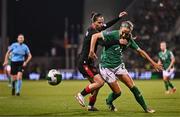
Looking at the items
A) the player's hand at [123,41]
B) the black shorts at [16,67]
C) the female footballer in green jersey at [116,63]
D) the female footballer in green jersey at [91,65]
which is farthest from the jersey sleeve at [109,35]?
the black shorts at [16,67]

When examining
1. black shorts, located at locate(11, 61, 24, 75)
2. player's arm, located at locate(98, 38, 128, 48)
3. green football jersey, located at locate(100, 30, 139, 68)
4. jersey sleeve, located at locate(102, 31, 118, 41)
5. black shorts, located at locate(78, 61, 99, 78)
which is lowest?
black shorts, located at locate(11, 61, 24, 75)

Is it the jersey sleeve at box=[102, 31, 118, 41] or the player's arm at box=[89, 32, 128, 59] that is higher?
the jersey sleeve at box=[102, 31, 118, 41]

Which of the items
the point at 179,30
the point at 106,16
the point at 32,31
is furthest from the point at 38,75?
the point at 32,31

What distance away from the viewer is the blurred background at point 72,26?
44.7 m

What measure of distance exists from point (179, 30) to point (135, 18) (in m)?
4.41

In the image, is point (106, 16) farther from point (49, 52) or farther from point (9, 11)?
point (49, 52)

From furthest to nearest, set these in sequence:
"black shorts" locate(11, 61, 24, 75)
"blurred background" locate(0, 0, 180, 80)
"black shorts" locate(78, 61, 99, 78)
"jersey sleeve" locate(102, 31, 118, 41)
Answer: "blurred background" locate(0, 0, 180, 80), "black shorts" locate(11, 61, 24, 75), "black shorts" locate(78, 61, 99, 78), "jersey sleeve" locate(102, 31, 118, 41)

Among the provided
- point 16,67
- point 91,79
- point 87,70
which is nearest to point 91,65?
point 87,70

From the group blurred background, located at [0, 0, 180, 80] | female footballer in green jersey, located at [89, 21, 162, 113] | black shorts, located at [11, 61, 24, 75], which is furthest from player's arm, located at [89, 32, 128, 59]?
A: blurred background, located at [0, 0, 180, 80]

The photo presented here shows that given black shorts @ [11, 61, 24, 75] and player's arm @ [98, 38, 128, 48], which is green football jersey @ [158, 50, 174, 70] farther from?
player's arm @ [98, 38, 128, 48]

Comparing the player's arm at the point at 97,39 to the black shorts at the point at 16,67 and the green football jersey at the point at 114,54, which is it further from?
the black shorts at the point at 16,67

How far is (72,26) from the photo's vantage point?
70.7m

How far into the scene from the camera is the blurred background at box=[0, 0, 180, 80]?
147 feet

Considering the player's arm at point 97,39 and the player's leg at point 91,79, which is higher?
the player's arm at point 97,39
